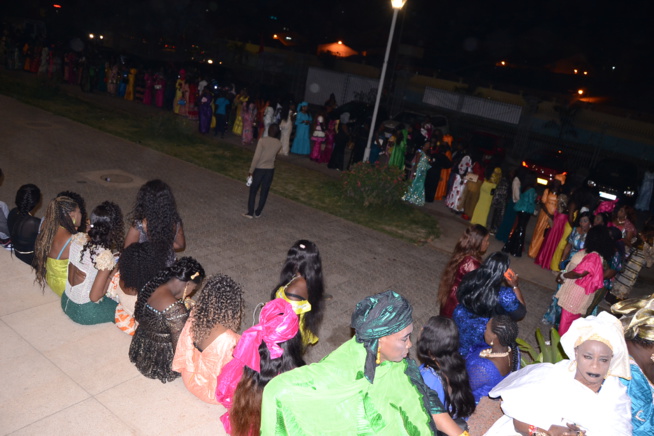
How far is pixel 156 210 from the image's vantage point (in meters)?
5.65

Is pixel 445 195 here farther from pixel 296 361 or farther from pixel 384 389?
pixel 384 389

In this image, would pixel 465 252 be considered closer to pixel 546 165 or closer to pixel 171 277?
pixel 171 277

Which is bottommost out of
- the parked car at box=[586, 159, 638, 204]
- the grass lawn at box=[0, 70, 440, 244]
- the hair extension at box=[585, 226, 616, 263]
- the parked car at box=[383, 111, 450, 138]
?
the grass lawn at box=[0, 70, 440, 244]

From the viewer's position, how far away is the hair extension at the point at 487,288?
4391 millimetres

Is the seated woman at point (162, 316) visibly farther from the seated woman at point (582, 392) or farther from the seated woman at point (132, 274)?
the seated woman at point (582, 392)

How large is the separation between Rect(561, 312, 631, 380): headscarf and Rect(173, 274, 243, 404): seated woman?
7.85 feet

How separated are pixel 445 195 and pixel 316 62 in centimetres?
2138

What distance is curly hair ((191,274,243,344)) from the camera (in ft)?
12.7

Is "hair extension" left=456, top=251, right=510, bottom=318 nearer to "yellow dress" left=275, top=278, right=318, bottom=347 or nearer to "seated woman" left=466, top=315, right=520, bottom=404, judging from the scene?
"seated woman" left=466, top=315, right=520, bottom=404

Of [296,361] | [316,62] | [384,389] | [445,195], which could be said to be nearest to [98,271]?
[296,361]

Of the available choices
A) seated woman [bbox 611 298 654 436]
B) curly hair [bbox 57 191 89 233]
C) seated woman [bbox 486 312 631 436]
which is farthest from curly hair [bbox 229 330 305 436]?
curly hair [bbox 57 191 89 233]

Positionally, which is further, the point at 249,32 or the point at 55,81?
the point at 249,32

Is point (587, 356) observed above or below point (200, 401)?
above

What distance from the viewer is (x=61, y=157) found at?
37.5 feet
